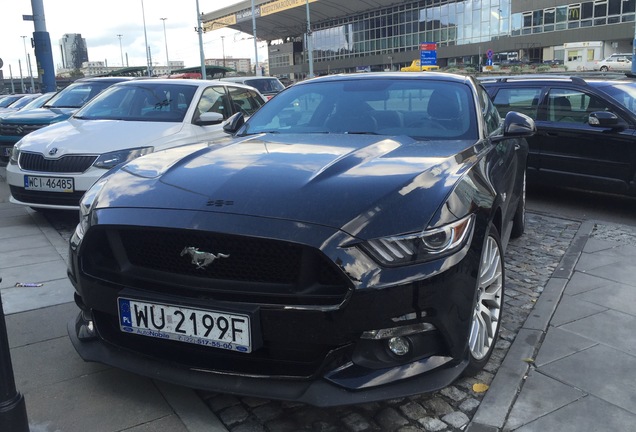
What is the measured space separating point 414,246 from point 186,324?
3.24ft

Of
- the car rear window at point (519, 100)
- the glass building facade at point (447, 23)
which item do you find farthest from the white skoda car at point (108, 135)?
the glass building facade at point (447, 23)

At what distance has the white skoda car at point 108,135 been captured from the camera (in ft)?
19.1

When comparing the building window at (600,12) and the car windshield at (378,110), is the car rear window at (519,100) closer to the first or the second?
the car windshield at (378,110)

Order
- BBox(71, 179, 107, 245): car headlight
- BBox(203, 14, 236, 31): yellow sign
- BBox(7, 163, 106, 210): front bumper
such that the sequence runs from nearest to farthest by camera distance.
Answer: BBox(71, 179, 107, 245): car headlight → BBox(7, 163, 106, 210): front bumper → BBox(203, 14, 236, 31): yellow sign

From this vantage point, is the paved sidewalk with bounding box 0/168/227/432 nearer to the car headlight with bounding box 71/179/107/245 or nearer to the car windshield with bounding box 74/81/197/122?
the car headlight with bounding box 71/179/107/245

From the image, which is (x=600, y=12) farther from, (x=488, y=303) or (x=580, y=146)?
(x=488, y=303)

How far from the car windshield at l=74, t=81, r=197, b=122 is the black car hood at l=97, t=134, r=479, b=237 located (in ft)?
12.2

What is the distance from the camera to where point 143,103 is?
713cm

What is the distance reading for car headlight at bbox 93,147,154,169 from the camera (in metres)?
5.78

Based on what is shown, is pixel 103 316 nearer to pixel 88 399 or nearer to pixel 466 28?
pixel 88 399

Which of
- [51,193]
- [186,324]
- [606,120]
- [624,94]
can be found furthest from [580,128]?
[186,324]

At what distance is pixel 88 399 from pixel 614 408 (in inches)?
98.2

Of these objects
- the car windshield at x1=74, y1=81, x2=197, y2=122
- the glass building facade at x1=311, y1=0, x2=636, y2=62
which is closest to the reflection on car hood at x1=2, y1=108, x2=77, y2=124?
the car windshield at x1=74, y1=81, x2=197, y2=122

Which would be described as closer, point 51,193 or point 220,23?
point 51,193
